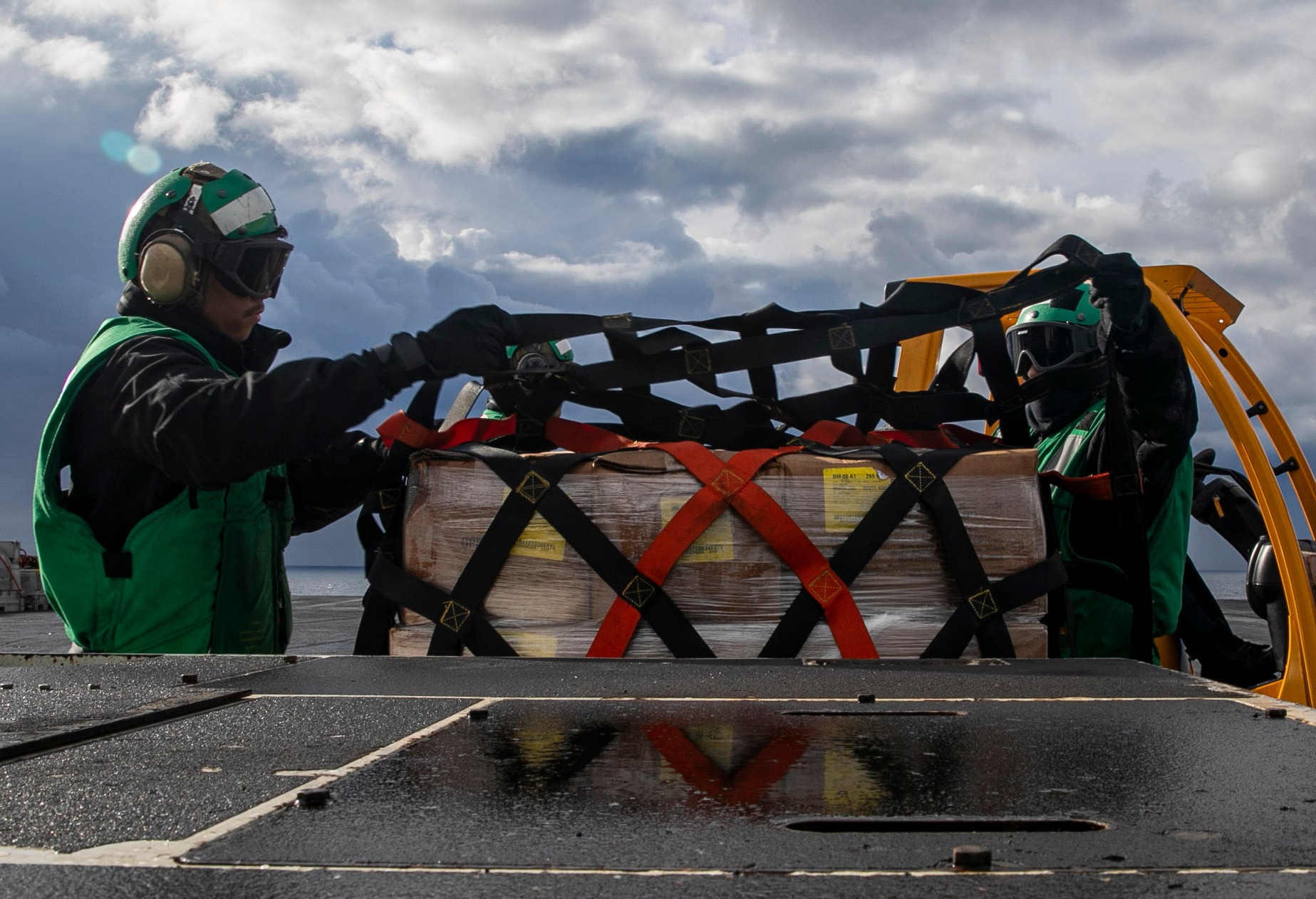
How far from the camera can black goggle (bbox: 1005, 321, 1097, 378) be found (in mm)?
4594

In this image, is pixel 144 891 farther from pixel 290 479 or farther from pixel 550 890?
Result: pixel 290 479

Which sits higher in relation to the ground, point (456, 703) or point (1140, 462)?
point (1140, 462)

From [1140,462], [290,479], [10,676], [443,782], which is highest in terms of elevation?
[1140,462]

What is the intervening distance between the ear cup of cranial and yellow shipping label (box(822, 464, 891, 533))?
2107 mm

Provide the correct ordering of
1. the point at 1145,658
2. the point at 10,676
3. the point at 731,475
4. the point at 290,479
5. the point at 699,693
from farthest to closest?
1. the point at 290,479
2. the point at 1145,658
3. the point at 731,475
4. the point at 10,676
5. the point at 699,693

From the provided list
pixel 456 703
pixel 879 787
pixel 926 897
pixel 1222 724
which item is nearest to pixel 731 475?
pixel 456 703

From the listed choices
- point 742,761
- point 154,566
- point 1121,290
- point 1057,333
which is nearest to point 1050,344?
point 1057,333

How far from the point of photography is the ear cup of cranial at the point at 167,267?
3.39 m

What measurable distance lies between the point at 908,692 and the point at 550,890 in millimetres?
1320

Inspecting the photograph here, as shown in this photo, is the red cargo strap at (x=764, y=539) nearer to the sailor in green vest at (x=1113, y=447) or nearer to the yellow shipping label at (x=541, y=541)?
the yellow shipping label at (x=541, y=541)

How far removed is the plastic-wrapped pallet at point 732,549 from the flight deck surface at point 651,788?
29.7 inches

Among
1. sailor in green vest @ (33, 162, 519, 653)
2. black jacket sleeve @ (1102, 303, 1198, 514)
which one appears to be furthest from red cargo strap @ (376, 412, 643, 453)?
black jacket sleeve @ (1102, 303, 1198, 514)

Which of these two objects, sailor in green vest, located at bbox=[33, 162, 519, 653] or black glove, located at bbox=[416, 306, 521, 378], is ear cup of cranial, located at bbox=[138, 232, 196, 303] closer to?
sailor in green vest, located at bbox=[33, 162, 519, 653]

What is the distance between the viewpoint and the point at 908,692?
207 centimetres
